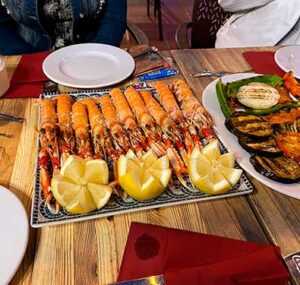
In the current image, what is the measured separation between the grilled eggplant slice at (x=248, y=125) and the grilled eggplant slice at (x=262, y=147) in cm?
2

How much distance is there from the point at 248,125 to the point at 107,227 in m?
0.54

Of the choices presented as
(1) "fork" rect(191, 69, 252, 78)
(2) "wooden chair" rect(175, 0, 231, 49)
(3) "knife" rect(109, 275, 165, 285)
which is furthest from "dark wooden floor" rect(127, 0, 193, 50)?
(3) "knife" rect(109, 275, 165, 285)

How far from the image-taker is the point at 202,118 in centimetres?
115

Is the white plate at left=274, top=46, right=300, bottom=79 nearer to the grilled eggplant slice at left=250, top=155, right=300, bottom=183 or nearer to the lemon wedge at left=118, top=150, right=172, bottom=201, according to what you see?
the grilled eggplant slice at left=250, top=155, right=300, bottom=183

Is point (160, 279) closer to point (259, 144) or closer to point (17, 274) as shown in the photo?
point (17, 274)

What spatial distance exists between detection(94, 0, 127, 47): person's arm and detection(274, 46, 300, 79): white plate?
88cm

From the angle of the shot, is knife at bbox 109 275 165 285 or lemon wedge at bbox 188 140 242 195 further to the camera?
lemon wedge at bbox 188 140 242 195

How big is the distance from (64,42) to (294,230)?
5.25 ft

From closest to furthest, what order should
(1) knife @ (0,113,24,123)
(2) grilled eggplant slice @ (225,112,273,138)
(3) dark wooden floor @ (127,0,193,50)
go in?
(2) grilled eggplant slice @ (225,112,273,138), (1) knife @ (0,113,24,123), (3) dark wooden floor @ (127,0,193,50)

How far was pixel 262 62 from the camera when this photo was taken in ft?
5.19

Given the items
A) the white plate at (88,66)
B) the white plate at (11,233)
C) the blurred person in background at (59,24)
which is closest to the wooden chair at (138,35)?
the blurred person in background at (59,24)

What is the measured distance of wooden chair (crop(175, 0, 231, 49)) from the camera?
2219 mm

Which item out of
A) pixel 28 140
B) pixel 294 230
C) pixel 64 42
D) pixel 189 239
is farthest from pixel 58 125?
pixel 64 42

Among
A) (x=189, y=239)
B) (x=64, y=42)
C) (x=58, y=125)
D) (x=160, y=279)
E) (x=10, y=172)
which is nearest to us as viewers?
(x=160, y=279)
